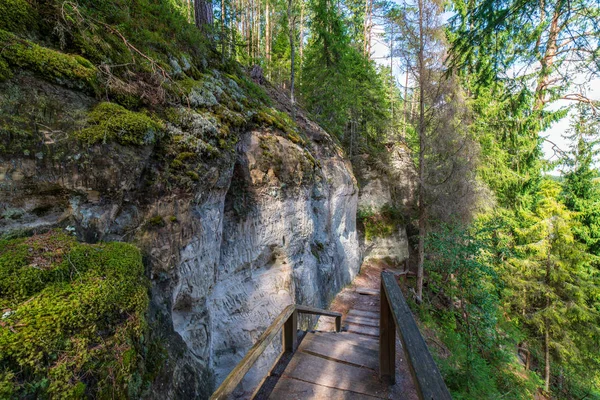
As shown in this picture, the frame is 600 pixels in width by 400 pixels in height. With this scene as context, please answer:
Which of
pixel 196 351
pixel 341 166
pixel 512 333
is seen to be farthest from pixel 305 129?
pixel 512 333

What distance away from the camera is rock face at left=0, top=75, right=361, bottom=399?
2.59 m

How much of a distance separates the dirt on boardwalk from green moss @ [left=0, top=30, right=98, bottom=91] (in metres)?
4.94

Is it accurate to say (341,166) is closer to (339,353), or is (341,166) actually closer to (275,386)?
(339,353)

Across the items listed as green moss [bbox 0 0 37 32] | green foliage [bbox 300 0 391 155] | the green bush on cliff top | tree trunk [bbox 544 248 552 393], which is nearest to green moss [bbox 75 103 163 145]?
green moss [bbox 0 0 37 32]

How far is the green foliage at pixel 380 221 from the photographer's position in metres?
14.7

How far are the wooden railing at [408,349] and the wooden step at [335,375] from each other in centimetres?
18

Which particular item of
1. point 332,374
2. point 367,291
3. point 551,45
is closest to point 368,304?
point 367,291

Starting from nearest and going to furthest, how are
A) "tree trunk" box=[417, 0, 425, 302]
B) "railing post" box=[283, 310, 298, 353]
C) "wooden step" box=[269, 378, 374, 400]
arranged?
"wooden step" box=[269, 378, 374, 400] → "railing post" box=[283, 310, 298, 353] → "tree trunk" box=[417, 0, 425, 302]

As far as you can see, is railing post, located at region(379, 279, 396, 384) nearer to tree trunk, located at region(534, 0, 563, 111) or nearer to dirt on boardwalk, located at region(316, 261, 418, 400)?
dirt on boardwalk, located at region(316, 261, 418, 400)

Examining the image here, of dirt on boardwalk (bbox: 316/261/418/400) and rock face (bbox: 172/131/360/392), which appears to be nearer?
dirt on boardwalk (bbox: 316/261/418/400)

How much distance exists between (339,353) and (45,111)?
444 cm

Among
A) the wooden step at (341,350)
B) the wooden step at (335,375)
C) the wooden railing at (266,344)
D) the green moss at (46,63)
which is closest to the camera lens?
the wooden railing at (266,344)

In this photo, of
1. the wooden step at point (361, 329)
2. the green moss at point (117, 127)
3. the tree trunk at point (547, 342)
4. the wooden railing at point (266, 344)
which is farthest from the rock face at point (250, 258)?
the tree trunk at point (547, 342)

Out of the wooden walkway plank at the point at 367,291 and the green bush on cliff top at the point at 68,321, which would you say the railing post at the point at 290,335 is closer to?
the green bush on cliff top at the point at 68,321
